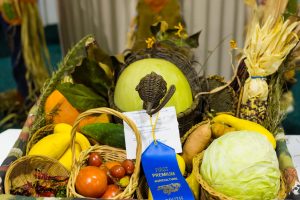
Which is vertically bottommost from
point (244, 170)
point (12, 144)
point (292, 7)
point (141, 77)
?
point (12, 144)

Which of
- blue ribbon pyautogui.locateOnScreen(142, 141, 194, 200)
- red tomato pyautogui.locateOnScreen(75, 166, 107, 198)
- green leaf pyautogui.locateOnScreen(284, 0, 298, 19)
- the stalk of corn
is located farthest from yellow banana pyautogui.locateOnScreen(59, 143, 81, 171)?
the stalk of corn

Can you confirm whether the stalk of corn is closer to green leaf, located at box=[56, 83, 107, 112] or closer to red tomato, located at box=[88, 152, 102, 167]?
green leaf, located at box=[56, 83, 107, 112]

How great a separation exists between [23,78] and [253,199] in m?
1.92

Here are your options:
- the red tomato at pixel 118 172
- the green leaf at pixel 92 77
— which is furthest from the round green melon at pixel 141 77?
the red tomato at pixel 118 172

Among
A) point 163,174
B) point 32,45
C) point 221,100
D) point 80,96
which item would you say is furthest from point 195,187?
point 32,45

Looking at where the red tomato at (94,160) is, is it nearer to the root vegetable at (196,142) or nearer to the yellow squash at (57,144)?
the yellow squash at (57,144)

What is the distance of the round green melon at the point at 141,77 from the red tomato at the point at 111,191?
26 cm

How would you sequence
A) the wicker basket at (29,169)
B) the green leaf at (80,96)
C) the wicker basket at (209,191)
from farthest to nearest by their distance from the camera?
the green leaf at (80,96), the wicker basket at (29,169), the wicker basket at (209,191)

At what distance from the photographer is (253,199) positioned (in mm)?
825

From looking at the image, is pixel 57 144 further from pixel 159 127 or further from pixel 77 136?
pixel 159 127

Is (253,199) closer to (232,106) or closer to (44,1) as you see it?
(232,106)

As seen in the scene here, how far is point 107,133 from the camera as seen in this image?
1.04 metres

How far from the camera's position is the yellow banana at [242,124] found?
3.26ft

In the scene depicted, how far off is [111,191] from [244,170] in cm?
32
